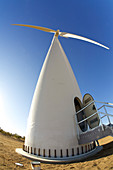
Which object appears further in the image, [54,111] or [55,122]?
[54,111]

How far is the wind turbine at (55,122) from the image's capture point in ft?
17.3

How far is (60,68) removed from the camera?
275 inches

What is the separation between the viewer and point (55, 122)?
5617mm

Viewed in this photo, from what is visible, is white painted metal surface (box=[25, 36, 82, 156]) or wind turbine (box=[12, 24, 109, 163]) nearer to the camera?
wind turbine (box=[12, 24, 109, 163])

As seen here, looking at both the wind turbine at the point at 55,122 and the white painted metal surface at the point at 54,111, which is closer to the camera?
the wind turbine at the point at 55,122

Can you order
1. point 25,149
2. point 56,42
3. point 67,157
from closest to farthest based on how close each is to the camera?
1. point 67,157
2. point 25,149
3. point 56,42

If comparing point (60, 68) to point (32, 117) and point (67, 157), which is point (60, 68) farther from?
point (67, 157)

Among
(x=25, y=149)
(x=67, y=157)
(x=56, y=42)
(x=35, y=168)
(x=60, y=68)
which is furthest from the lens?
(x=56, y=42)

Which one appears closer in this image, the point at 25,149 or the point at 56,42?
the point at 25,149

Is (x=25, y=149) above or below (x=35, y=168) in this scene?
above

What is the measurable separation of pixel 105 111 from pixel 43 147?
10.5 feet

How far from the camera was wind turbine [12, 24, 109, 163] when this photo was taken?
5.26 meters

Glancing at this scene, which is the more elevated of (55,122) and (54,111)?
(54,111)

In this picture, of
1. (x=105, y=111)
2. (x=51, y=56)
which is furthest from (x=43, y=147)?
(x=51, y=56)
